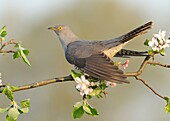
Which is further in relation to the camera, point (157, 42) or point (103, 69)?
point (103, 69)

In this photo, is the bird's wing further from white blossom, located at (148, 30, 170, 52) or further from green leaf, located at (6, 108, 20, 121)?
green leaf, located at (6, 108, 20, 121)

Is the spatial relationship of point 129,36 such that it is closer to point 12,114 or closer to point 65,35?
point 65,35

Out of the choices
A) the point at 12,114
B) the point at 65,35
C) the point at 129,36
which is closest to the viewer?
the point at 12,114

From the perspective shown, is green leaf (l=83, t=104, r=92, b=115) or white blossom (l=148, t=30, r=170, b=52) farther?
white blossom (l=148, t=30, r=170, b=52)

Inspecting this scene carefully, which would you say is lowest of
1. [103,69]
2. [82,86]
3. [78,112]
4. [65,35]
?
[65,35]

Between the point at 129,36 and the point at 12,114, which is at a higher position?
the point at 12,114

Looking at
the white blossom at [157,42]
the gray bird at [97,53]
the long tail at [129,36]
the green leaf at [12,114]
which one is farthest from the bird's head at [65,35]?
the green leaf at [12,114]

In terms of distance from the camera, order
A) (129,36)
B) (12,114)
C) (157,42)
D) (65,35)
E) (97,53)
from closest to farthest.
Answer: (12,114) < (157,42) < (129,36) < (97,53) < (65,35)

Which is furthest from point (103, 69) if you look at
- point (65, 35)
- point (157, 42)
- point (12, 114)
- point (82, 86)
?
point (65, 35)

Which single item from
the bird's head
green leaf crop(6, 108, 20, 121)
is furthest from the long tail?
green leaf crop(6, 108, 20, 121)

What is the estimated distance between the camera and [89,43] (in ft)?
15.5

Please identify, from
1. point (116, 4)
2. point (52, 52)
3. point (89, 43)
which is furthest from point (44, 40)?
point (89, 43)

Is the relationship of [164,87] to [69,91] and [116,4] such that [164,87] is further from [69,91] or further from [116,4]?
[116,4]

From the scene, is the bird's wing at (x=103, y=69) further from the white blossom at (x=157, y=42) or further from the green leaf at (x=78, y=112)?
the green leaf at (x=78, y=112)
